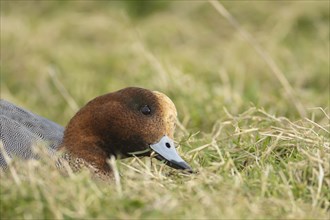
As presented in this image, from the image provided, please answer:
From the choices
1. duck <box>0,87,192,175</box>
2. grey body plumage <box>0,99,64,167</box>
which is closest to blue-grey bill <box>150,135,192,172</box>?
duck <box>0,87,192,175</box>

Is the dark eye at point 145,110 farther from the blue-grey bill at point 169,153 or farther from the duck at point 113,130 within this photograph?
the blue-grey bill at point 169,153

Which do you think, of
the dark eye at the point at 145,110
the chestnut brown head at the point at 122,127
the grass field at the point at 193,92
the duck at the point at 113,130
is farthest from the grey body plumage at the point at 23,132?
the dark eye at the point at 145,110

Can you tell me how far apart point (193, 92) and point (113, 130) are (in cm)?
198

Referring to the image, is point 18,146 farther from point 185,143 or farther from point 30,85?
point 30,85

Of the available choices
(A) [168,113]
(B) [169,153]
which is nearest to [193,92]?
(A) [168,113]

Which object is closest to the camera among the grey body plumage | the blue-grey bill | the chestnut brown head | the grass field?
the grass field

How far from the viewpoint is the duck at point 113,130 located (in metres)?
4.38

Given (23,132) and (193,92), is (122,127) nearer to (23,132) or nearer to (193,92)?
(23,132)

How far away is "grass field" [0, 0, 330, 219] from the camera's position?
3.34 m

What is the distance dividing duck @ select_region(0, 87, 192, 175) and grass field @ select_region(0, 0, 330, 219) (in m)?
0.10

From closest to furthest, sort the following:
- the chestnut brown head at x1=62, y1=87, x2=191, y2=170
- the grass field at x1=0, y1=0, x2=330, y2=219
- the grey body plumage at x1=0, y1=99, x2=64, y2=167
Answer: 1. the grass field at x1=0, y1=0, x2=330, y2=219
2. the grey body plumage at x1=0, y1=99, x2=64, y2=167
3. the chestnut brown head at x1=62, y1=87, x2=191, y2=170

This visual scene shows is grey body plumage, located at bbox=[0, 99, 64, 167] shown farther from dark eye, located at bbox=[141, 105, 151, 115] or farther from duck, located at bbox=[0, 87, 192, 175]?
dark eye, located at bbox=[141, 105, 151, 115]

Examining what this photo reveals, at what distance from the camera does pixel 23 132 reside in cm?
439

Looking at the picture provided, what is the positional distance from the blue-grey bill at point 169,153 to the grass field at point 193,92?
0.05 meters
